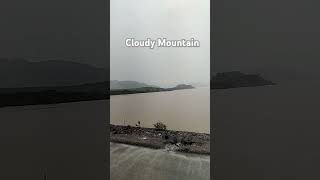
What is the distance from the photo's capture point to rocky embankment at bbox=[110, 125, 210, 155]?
6.23ft

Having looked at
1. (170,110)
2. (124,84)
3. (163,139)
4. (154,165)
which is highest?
(124,84)

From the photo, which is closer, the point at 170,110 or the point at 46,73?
the point at 46,73

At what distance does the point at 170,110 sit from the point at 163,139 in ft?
0.55

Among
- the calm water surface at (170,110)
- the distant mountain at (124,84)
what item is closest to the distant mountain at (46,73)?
the distant mountain at (124,84)

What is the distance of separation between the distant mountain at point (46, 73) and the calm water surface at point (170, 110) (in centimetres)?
21

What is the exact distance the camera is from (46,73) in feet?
5.85

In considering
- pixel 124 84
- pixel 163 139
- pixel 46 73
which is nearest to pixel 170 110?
pixel 163 139

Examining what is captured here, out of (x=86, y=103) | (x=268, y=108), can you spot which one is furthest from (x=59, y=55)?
(x=268, y=108)

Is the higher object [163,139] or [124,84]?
[124,84]

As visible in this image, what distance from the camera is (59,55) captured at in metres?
1.81

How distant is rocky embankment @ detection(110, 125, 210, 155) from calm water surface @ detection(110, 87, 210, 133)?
0.10 feet

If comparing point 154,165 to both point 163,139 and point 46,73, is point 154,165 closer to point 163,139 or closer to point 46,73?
point 163,139

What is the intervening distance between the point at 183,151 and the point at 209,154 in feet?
0.49

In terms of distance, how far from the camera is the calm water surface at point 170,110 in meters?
1.89
